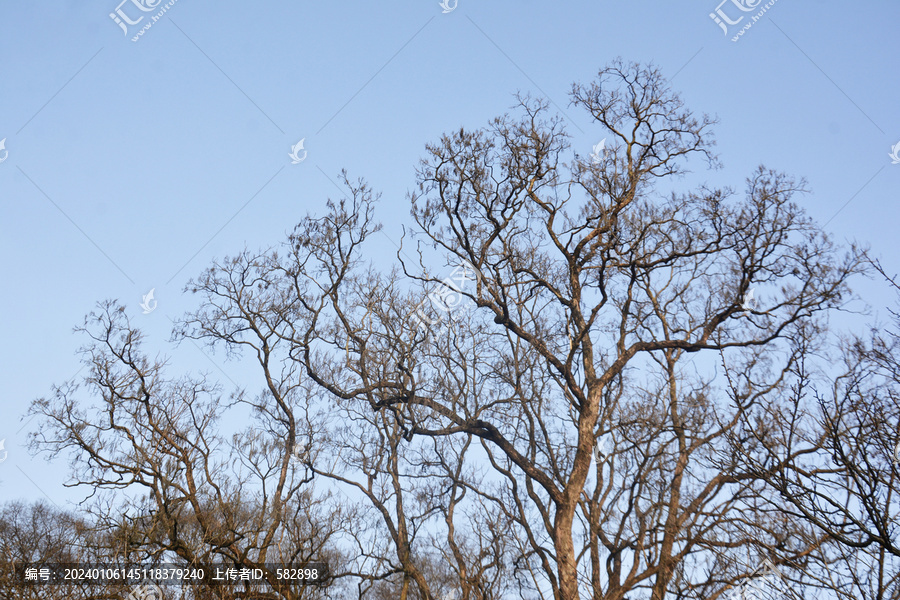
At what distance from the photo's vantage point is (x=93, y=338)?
13875mm

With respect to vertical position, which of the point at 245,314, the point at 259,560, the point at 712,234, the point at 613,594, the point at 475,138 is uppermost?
the point at 475,138

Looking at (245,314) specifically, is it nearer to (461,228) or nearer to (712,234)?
(461,228)

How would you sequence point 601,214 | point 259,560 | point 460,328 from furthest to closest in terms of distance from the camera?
1. point 460,328
2. point 601,214
3. point 259,560

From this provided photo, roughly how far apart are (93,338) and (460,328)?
7.84 meters

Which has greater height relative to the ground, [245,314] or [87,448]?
[245,314]

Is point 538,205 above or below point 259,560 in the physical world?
above

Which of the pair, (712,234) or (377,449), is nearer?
(712,234)

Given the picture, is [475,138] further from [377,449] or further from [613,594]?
[613,594]

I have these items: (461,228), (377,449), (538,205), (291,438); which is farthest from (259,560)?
(538,205)

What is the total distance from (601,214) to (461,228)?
2860 mm

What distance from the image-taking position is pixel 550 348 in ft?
49.6

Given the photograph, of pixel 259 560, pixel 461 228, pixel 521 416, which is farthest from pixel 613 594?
pixel 461 228

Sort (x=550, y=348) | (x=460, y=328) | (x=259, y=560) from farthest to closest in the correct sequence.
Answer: (x=460, y=328) < (x=550, y=348) < (x=259, y=560)

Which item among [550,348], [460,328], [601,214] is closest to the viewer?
[601,214]
